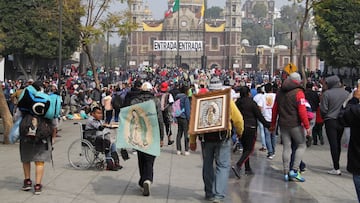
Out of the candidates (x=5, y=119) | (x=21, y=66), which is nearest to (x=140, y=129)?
(x=5, y=119)

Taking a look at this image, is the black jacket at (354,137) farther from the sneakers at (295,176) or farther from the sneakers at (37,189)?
the sneakers at (37,189)

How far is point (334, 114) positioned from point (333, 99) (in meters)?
0.29

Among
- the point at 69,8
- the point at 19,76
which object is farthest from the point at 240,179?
→ the point at 19,76

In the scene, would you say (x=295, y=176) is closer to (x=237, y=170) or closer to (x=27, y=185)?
(x=237, y=170)

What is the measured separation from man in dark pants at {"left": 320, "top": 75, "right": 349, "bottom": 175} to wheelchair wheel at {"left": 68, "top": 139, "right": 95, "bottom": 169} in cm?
450

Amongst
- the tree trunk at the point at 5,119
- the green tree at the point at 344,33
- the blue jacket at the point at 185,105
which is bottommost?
the tree trunk at the point at 5,119

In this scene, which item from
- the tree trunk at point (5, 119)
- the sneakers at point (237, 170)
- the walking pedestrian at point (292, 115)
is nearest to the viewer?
the walking pedestrian at point (292, 115)

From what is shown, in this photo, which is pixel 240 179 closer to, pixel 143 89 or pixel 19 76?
pixel 143 89

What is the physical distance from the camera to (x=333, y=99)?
443 inches

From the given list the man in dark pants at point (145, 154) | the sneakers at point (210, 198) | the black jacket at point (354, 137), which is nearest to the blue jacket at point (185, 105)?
the man in dark pants at point (145, 154)

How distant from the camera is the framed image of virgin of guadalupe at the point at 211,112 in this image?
806cm

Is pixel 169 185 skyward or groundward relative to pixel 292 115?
groundward

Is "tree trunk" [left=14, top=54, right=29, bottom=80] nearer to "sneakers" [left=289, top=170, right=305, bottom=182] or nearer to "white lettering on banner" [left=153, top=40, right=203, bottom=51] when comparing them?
"sneakers" [left=289, top=170, right=305, bottom=182]

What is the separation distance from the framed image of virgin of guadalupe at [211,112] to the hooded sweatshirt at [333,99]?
12.7ft
